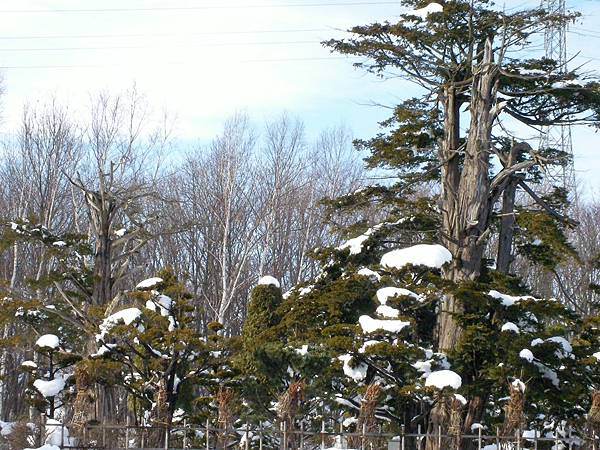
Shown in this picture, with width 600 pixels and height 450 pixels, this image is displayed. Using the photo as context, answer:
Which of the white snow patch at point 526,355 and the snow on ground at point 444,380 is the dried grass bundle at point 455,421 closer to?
the snow on ground at point 444,380

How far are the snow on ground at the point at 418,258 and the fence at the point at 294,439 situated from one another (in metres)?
2.96

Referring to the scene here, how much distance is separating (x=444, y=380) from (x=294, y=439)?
2.65m

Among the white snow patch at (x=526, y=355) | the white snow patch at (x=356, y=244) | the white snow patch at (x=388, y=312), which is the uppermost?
the white snow patch at (x=356, y=244)

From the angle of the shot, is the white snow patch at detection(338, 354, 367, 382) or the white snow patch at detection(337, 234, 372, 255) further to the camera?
the white snow patch at detection(337, 234, 372, 255)

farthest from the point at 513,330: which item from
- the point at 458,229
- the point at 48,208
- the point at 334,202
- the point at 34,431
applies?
the point at 48,208

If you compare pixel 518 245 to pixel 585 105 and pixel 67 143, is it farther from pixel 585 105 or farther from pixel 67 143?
pixel 67 143

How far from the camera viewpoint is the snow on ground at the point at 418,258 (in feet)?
54.7

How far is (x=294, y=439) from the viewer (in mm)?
14852

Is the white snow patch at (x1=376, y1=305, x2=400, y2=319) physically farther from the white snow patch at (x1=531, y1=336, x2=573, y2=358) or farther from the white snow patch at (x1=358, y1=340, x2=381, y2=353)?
the white snow patch at (x1=531, y1=336, x2=573, y2=358)

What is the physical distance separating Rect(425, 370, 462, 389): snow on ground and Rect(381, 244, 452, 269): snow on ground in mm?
2124

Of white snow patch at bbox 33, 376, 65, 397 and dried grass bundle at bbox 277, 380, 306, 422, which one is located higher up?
white snow patch at bbox 33, 376, 65, 397

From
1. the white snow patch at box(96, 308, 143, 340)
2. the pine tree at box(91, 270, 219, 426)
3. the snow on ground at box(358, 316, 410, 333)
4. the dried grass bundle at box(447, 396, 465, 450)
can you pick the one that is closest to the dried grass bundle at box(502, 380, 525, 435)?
the dried grass bundle at box(447, 396, 465, 450)

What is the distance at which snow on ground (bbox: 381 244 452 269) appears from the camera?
16.7 metres

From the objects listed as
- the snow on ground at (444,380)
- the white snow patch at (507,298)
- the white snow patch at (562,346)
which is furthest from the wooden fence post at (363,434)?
the white snow patch at (562,346)
